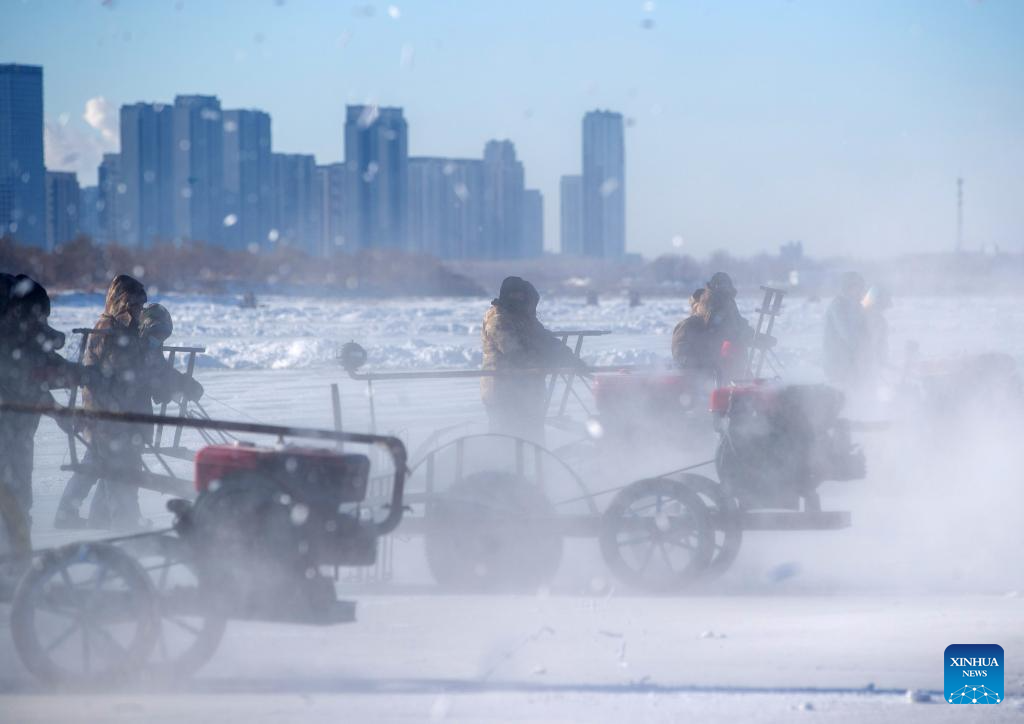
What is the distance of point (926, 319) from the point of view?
33.1 meters

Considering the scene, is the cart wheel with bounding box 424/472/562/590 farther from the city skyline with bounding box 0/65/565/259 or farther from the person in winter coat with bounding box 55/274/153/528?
the city skyline with bounding box 0/65/565/259

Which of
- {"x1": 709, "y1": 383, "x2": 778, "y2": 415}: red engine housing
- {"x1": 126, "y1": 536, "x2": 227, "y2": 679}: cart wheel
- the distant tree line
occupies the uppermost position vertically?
the distant tree line

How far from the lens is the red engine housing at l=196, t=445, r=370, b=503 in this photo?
4.28 m

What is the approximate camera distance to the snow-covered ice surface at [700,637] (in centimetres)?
412

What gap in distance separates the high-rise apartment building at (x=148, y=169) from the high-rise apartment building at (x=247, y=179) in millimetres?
6945

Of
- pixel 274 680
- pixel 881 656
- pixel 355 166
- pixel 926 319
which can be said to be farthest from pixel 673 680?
pixel 926 319

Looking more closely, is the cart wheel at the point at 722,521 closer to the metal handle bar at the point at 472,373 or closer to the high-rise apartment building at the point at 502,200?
the metal handle bar at the point at 472,373

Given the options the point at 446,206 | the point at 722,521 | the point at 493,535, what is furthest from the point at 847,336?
the point at 446,206

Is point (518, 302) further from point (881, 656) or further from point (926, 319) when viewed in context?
point (926, 319)

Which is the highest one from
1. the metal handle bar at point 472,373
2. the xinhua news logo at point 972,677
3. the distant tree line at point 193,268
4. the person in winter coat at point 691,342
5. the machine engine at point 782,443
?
the distant tree line at point 193,268

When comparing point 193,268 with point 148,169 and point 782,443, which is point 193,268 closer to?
point 148,169

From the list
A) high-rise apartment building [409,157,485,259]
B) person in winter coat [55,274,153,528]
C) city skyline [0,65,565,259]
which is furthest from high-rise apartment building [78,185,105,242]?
person in winter coat [55,274,153,528]

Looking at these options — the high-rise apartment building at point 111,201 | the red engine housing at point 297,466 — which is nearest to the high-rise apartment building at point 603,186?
the red engine housing at point 297,466

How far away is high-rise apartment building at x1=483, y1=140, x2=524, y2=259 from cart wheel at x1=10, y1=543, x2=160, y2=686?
1996 cm
